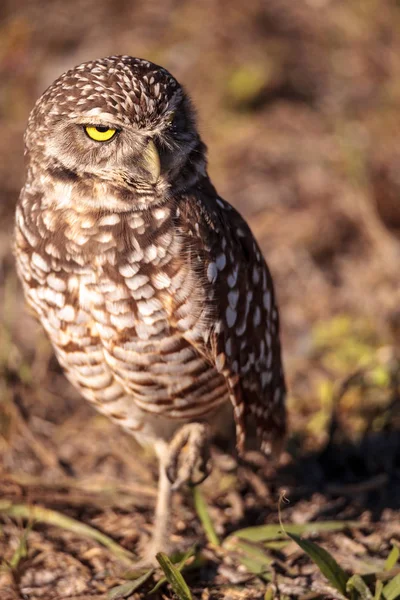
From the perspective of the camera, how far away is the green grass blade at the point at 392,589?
2629 mm

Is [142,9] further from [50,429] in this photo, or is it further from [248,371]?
[248,371]

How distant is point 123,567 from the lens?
3068 millimetres

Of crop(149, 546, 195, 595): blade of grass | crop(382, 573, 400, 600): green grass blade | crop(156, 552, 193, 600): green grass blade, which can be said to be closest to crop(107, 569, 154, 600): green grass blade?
crop(149, 546, 195, 595): blade of grass

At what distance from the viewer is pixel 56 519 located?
128 inches

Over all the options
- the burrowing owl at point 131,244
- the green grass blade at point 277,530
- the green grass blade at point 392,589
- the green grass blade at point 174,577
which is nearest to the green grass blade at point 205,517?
the green grass blade at point 277,530

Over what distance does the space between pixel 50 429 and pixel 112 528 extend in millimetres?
813

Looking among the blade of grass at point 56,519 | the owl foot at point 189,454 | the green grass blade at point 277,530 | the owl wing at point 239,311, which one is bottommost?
the green grass blade at point 277,530

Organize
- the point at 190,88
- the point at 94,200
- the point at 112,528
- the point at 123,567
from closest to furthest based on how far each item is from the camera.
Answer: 1. the point at 94,200
2. the point at 123,567
3. the point at 112,528
4. the point at 190,88

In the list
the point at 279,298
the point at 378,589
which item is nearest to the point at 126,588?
the point at 378,589

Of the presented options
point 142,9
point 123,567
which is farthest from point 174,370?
point 142,9

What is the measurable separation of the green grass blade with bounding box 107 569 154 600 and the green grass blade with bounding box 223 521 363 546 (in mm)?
485

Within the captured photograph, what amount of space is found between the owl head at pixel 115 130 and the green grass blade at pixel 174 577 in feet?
4.02

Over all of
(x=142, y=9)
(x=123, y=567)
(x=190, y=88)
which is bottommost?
(x=123, y=567)

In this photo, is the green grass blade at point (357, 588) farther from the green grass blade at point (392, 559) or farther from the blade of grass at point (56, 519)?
the blade of grass at point (56, 519)
